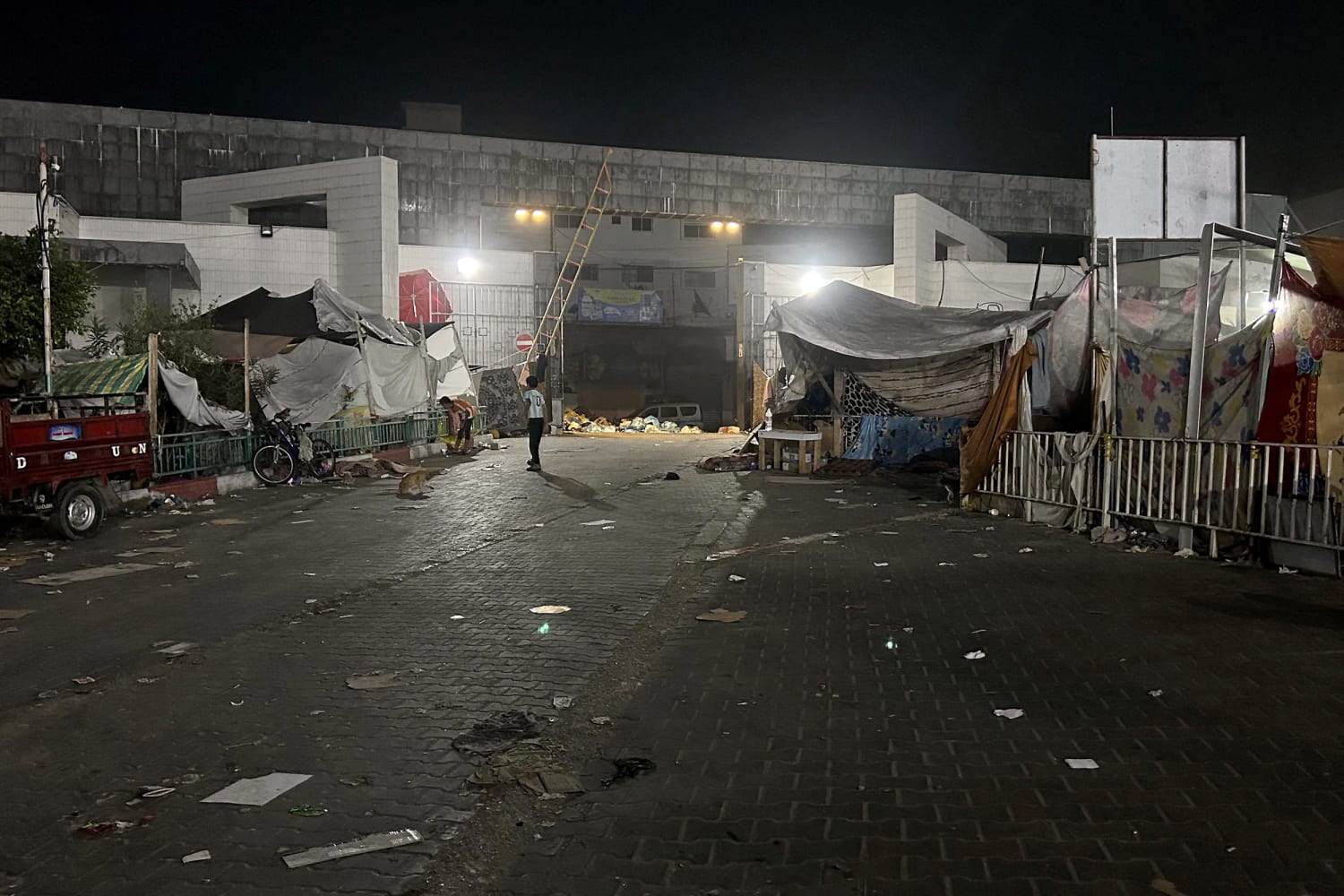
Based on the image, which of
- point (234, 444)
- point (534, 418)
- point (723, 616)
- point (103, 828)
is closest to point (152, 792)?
point (103, 828)

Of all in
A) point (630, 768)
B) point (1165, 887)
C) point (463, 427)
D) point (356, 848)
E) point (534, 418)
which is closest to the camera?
point (1165, 887)

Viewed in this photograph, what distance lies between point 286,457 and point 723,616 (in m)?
11.9

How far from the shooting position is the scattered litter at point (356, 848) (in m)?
3.39

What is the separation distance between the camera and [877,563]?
906cm

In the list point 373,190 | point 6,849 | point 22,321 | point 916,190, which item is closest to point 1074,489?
point 6,849

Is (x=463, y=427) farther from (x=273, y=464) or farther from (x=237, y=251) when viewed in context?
(x=237, y=251)

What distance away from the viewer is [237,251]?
28.7 meters

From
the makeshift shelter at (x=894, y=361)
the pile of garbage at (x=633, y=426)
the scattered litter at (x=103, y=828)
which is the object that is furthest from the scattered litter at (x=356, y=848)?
the pile of garbage at (x=633, y=426)

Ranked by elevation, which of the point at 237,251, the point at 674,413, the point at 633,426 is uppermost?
the point at 237,251

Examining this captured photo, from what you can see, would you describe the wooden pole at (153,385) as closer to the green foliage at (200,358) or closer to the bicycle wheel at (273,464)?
the bicycle wheel at (273,464)

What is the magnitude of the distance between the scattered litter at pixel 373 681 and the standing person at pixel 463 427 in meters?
18.9

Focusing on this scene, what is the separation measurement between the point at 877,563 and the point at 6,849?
23.4 feet

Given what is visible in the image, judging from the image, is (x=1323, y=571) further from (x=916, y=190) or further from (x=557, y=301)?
(x=916, y=190)

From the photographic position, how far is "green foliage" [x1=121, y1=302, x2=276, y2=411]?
16750 millimetres
